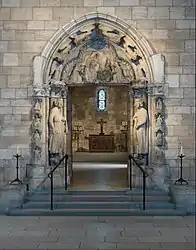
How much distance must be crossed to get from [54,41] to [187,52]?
8.59 ft

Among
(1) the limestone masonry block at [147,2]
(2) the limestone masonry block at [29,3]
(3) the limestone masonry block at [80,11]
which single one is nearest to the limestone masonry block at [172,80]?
(1) the limestone masonry block at [147,2]

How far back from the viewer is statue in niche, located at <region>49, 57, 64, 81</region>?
10023mm

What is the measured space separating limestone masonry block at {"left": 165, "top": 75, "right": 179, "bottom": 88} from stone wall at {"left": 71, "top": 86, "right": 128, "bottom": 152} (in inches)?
405

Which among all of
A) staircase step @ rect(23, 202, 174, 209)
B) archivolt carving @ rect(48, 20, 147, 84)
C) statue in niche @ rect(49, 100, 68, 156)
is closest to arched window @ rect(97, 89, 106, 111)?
archivolt carving @ rect(48, 20, 147, 84)

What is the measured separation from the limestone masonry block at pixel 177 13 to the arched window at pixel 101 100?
442 inches

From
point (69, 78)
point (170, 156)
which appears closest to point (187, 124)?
point (170, 156)

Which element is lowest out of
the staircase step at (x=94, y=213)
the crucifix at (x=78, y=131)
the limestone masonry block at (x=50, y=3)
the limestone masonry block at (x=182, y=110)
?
the staircase step at (x=94, y=213)

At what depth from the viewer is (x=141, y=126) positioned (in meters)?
9.90

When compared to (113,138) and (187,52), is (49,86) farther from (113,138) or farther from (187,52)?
(113,138)

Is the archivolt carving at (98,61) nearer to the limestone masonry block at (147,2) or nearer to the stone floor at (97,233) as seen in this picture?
the limestone masonry block at (147,2)

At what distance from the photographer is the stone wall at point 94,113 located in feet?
66.6

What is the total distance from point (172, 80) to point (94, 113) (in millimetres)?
11193

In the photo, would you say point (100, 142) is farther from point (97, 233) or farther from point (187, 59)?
point (97, 233)

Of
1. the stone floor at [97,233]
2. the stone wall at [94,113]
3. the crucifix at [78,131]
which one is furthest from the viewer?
the stone wall at [94,113]
